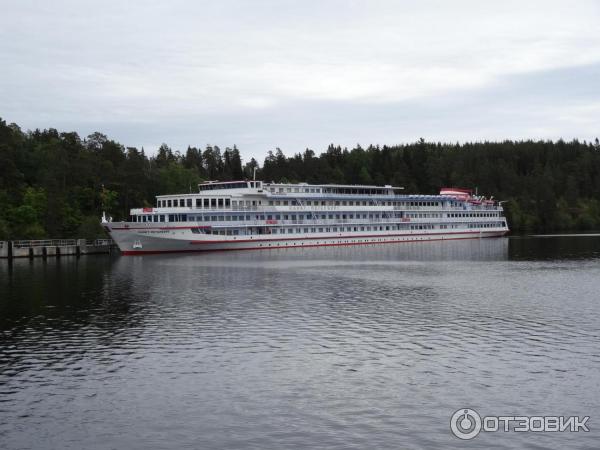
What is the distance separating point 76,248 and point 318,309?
55813mm

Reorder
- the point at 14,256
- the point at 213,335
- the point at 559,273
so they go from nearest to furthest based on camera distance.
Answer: the point at 213,335 < the point at 559,273 < the point at 14,256

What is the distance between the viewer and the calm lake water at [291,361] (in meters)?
19.7

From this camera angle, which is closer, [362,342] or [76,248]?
[362,342]

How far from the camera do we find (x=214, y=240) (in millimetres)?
86812

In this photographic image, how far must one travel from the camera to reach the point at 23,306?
136 feet

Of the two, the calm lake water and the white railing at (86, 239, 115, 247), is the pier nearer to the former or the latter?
the white railing at (86, 239, 115, 247)

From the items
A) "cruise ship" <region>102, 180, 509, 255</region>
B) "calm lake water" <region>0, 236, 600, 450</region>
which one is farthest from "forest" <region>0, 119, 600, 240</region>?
"calm lake water" <region>0, 236, 600, 450</region>

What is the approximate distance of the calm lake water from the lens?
1970cm

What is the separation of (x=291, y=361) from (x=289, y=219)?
69209 millimetres

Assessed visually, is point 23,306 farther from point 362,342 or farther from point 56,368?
point 362,342

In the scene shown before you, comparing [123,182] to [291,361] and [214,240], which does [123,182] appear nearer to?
[214,240]

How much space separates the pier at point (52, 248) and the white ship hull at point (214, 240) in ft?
24.7

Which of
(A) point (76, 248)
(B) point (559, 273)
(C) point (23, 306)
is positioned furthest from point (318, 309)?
(A) point (76, 248)

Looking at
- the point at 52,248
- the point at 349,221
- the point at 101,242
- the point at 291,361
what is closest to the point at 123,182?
the point at 101,242
